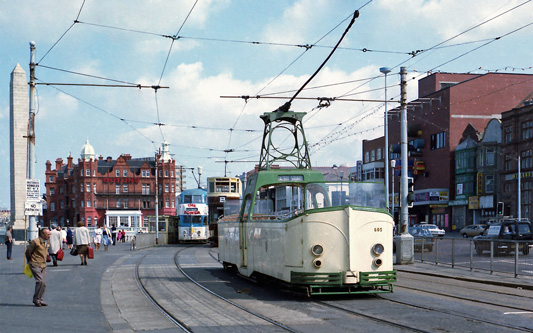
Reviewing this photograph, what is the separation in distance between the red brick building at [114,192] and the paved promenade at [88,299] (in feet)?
315

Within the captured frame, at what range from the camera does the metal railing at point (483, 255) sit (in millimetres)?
18484

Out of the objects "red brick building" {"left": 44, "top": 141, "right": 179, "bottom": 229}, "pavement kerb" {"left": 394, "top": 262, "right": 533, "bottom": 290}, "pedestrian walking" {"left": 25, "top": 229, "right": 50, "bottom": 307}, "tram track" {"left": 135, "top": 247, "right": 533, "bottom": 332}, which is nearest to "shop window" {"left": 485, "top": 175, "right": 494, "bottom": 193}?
"pavement kerb" {"left": 394, "top": 262, "right": 533, "bottom": 290}

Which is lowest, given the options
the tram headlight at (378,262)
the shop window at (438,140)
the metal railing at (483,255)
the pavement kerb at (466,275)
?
the pavement kerb at (466,275)

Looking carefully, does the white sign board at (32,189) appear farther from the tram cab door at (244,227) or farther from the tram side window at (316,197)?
the tram side window at (316,197)

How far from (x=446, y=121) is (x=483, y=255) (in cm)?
5435

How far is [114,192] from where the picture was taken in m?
119

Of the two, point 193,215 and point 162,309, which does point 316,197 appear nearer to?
point 162,309

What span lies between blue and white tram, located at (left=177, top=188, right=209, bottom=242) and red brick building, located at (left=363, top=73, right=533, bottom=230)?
101ft

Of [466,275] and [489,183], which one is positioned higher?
[489,183]

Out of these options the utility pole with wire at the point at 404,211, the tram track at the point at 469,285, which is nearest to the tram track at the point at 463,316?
the tram track at the point at 469,285

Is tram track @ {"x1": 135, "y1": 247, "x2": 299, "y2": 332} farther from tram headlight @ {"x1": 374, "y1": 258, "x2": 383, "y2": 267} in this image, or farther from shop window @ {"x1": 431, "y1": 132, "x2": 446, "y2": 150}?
shop window @ {"x1": 431, "y1": 132, "x2": 446, "y2": 150}

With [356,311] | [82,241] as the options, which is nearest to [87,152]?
[82,241]

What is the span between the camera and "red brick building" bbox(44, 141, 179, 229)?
117m

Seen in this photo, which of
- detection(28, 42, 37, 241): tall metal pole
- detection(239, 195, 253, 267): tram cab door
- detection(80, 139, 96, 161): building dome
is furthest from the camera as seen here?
detection(80, 139, 96, 161): building dome
